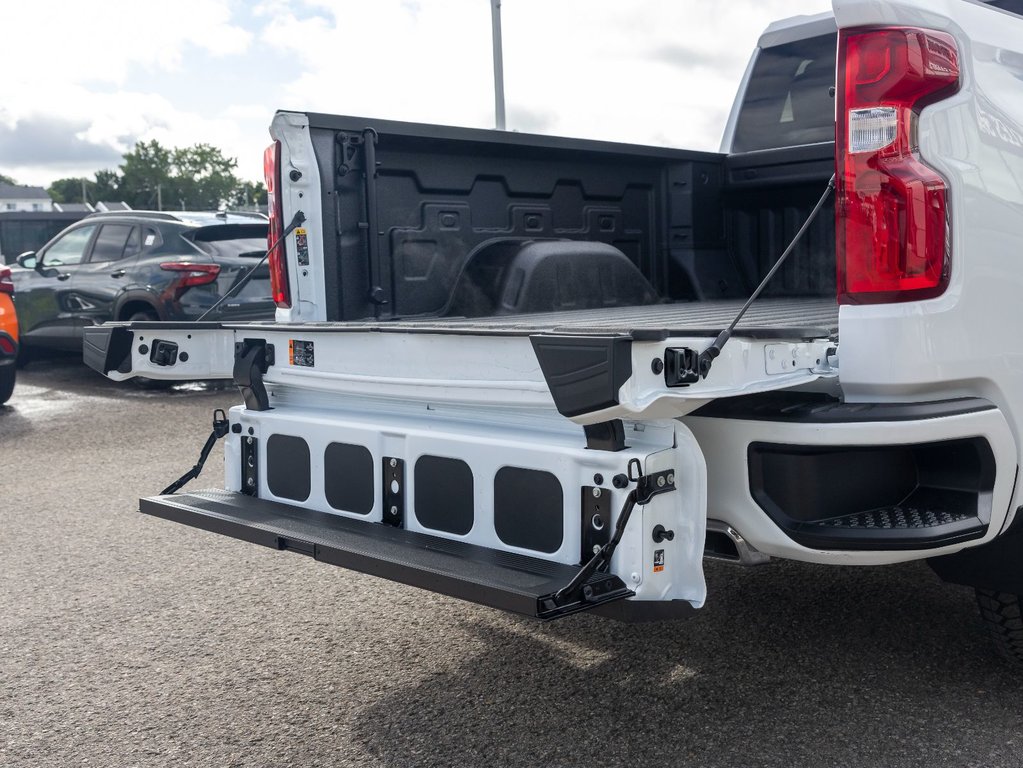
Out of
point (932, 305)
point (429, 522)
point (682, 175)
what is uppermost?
point (682, 175)

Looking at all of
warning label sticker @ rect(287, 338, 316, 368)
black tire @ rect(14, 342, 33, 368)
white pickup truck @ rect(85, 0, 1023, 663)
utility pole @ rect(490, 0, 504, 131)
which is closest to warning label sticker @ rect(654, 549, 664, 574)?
white pickup truck @ rect(85, 0, 1023, 663)

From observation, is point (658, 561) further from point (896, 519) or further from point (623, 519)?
point (896, 519)

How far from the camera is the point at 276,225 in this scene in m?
3.62

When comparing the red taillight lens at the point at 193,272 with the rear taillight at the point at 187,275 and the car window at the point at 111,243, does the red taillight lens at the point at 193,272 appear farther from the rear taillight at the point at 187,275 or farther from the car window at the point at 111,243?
the car window at the point at 111,243

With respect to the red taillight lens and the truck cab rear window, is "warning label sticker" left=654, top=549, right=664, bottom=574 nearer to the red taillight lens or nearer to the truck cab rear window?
the truck cab rear window

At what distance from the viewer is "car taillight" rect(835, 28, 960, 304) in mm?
2395

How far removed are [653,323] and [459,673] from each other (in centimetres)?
126

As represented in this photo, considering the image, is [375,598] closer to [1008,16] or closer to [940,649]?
[940,649]

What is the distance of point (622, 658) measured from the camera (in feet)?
11.3

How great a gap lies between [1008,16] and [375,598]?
9.52 ft

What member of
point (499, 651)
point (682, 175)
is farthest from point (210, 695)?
point (682, 175)

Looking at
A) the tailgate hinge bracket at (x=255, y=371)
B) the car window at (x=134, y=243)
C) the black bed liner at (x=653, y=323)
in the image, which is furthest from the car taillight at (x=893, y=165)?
the car window at (x=134, y=243)

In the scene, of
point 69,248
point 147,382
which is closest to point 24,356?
point 69,248

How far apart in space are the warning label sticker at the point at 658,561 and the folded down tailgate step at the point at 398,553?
87 mm
